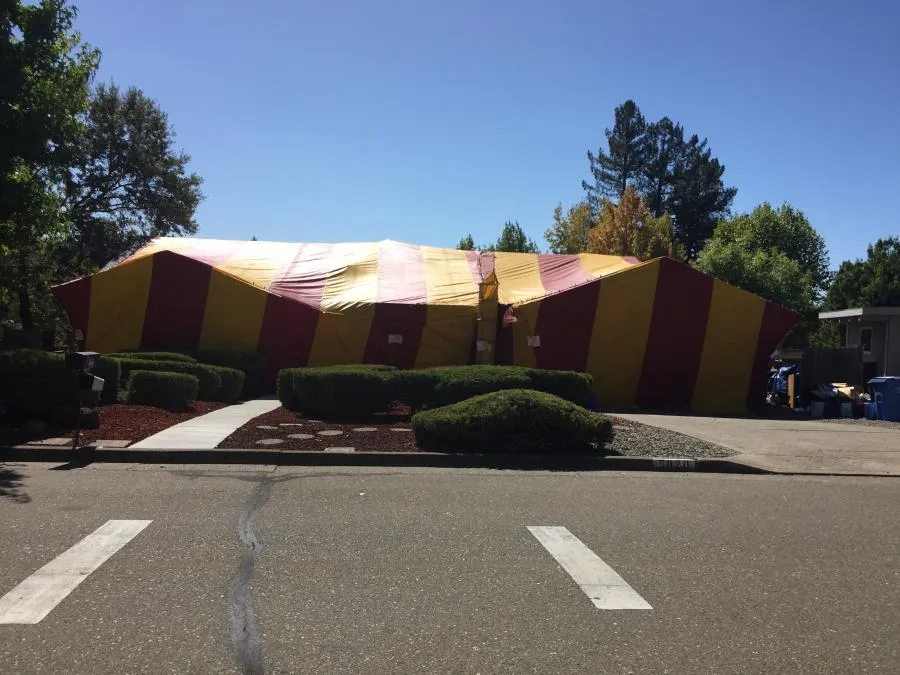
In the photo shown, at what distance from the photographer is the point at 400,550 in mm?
5695

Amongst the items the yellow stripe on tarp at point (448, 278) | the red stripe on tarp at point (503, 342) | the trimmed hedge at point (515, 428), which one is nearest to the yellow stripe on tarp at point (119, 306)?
the yellow stripe on tarp at point (448, 278)

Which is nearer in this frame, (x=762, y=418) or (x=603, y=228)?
(x=762, y=418)

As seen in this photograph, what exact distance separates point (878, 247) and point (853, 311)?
1177 inches

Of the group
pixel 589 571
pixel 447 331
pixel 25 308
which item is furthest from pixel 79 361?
pixel 25 308

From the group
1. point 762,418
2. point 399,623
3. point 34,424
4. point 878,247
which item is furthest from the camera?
point 878,247

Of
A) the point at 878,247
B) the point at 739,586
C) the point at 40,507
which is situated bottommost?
the point at 40,507

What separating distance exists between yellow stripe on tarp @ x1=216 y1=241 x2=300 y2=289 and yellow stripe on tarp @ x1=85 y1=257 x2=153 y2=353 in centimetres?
197

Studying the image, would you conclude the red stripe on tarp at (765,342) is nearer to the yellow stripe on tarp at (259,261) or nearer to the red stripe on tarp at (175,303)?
the yellow stripe on tarp at (259,261)

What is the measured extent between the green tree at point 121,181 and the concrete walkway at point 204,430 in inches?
678

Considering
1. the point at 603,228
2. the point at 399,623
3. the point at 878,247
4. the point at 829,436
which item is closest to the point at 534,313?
the point at 829,436

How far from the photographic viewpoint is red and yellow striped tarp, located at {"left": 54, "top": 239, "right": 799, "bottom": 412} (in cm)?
1923

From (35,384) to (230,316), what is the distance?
887 centimetres

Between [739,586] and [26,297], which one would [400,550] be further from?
[26,297]

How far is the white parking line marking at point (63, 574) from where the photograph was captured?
14.0 feet
